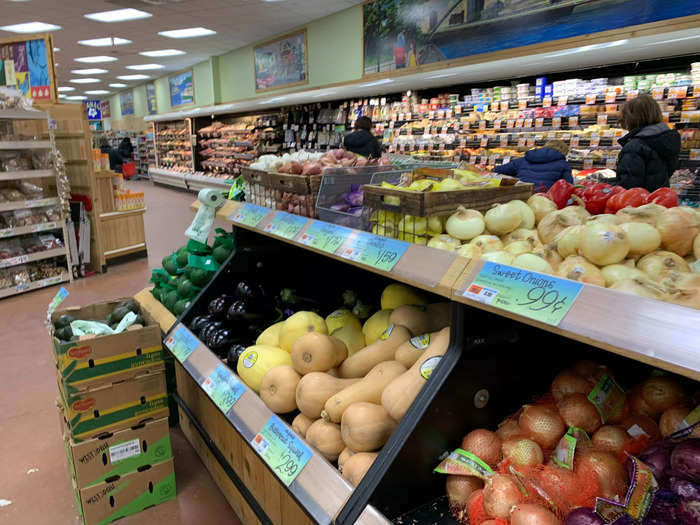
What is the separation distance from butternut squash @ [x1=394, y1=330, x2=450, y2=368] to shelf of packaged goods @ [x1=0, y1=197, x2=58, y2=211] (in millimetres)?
5037

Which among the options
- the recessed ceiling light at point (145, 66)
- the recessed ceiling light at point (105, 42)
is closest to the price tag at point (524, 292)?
the recessed ceiling light at point (105, 42)

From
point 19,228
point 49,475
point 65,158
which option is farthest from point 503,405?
point 65,158

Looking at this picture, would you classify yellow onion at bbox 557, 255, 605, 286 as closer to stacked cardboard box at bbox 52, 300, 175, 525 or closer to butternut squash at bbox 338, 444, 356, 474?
butternut squash at bbox 338, 444, 356, 474

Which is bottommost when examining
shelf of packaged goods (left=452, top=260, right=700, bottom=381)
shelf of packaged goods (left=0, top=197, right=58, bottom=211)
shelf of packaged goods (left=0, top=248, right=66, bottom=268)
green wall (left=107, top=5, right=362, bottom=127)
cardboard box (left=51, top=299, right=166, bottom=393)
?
shelf of packaged goods (left=0, top=248, right=66, bottom=268)

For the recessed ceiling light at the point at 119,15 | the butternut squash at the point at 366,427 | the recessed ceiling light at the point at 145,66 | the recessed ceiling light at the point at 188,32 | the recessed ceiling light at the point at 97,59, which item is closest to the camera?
the butternut squash at the point at 366,427

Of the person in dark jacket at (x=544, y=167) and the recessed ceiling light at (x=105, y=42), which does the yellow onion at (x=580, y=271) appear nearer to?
the person in dark jacket at (x=544, y=167)

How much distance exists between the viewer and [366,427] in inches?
46.8

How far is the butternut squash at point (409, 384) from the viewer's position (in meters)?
1.18

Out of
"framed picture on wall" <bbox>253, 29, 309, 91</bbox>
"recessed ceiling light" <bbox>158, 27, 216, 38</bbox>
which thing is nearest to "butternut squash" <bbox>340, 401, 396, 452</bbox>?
"framed picture on wall" <bbox>253, 29, 309, 91</bbox>

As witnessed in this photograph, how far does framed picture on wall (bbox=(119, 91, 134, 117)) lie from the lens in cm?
2271

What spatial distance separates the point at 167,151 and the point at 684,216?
1842cm

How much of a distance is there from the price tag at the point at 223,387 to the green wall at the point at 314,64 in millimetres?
8576

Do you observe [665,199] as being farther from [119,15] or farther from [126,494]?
[119,15]

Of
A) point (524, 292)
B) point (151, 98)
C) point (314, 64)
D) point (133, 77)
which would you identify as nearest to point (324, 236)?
point (524, 292)
